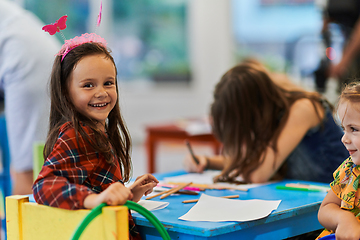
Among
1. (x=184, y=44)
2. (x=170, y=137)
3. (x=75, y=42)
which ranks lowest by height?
(x=170, y=137)

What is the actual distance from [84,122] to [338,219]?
64 cm

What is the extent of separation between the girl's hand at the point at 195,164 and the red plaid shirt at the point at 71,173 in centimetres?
71

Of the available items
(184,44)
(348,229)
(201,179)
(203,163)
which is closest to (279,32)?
(184,44)

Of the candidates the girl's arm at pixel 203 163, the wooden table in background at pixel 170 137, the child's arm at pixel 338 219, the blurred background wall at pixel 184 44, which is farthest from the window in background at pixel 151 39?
the child's arm at pixel 338 219

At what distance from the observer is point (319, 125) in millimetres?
1691

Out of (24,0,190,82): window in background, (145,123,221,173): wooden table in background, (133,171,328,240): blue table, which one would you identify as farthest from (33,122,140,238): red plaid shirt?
(24,0,190,82): window in background

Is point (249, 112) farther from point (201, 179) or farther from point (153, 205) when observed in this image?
point (153, 205)

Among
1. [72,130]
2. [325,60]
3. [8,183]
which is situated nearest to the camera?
[72,130]

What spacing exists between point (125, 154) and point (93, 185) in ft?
0.61

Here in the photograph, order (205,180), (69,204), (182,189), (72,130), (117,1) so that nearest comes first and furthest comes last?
1. (69,204)
2. (72,130)
3. (182,189)
4. (205,180)
5. (117,1)

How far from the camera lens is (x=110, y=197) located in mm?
855

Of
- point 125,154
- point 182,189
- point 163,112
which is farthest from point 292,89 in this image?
point 163,112

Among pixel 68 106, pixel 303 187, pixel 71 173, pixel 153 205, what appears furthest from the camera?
pixel 303 187

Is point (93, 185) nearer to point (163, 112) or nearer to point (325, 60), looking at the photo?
point (325, 60)
